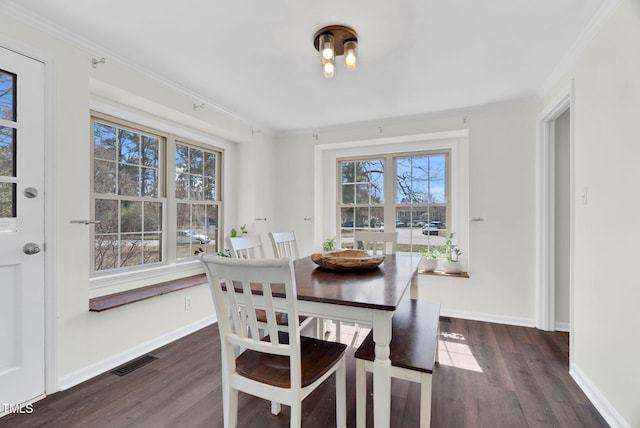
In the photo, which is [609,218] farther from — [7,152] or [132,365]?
[7,152]

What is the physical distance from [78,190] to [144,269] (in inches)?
40.8

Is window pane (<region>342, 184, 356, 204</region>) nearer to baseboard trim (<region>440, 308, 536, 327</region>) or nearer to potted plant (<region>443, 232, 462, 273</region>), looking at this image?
potted plant (<region>443, 232, 462, 273</region>)

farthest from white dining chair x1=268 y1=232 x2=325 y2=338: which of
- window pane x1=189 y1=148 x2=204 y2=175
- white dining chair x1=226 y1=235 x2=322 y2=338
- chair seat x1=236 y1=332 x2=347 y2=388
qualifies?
window pane x1=189 y1=148 x2=204 y2=175

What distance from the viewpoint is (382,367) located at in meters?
1.34

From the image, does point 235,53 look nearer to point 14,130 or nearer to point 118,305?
point 14,130

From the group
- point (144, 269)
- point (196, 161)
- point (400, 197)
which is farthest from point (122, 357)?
point (400, 197)

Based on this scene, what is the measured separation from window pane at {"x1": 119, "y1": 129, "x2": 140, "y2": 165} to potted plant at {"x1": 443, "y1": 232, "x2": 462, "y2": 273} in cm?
341

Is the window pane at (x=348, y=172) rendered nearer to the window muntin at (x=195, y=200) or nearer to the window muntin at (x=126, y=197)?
the window muntin at (x=195, y=200)

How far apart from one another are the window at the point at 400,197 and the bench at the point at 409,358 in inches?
81.5

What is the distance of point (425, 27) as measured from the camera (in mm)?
1916

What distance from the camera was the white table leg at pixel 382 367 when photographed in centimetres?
131

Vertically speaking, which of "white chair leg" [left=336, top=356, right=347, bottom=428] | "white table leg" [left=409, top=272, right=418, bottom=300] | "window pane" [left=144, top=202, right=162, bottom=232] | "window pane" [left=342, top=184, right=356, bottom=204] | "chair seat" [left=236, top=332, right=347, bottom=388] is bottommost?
"white chair leg" [left=336, top=356, right=347, bottom=428]

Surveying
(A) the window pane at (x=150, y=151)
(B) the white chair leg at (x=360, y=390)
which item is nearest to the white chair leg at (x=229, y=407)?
(B) the white chair leg at (x=360, y=390)

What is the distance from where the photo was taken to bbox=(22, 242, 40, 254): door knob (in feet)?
5.98
